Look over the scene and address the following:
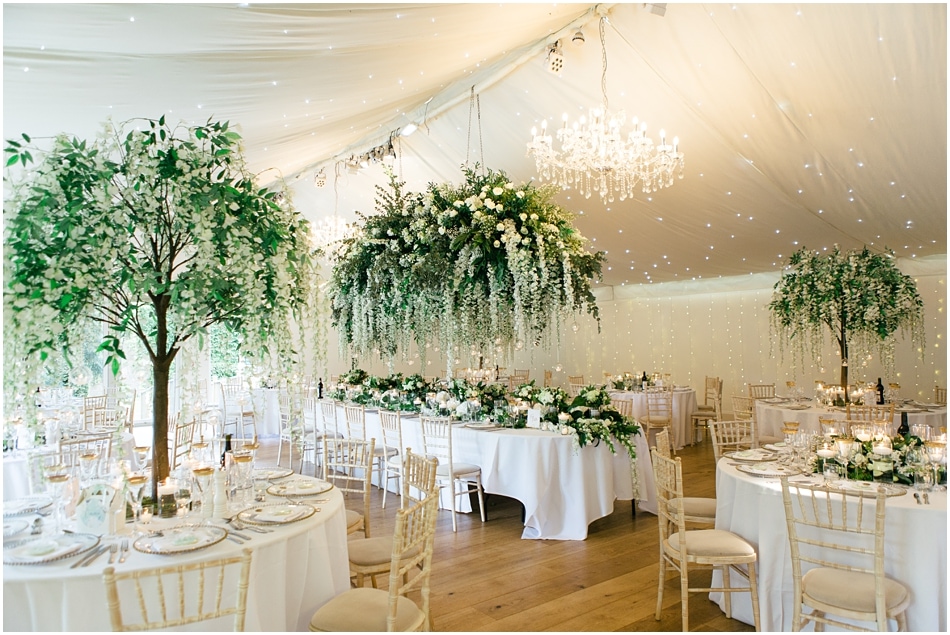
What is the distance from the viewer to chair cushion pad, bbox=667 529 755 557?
11.6ft

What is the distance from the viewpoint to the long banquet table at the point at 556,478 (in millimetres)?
5457

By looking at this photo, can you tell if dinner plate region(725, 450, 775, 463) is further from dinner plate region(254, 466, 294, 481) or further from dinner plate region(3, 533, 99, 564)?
dinner plate region(3, 533, 99, 564)

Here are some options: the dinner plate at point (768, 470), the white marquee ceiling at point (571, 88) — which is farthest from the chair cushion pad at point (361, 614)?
the white marquee ceiling at point (571, 88)

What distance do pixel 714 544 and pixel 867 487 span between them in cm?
90

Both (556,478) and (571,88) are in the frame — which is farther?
(571,88)

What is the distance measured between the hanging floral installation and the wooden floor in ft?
5.95

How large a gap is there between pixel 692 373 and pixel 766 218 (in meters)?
6.04

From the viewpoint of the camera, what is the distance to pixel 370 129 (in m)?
7.02

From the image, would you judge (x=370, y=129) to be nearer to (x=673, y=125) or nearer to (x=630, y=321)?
(x=673, y=125)

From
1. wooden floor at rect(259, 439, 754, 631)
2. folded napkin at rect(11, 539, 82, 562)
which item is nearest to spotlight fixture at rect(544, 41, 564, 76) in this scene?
wooden floor at rect(259, 439, 754, 631)

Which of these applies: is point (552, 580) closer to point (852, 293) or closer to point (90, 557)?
point (90, 557)

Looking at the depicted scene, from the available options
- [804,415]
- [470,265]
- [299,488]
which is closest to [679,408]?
[804,415]

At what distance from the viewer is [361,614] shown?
108 inches

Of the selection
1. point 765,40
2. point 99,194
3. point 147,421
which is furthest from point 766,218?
point 147,421
